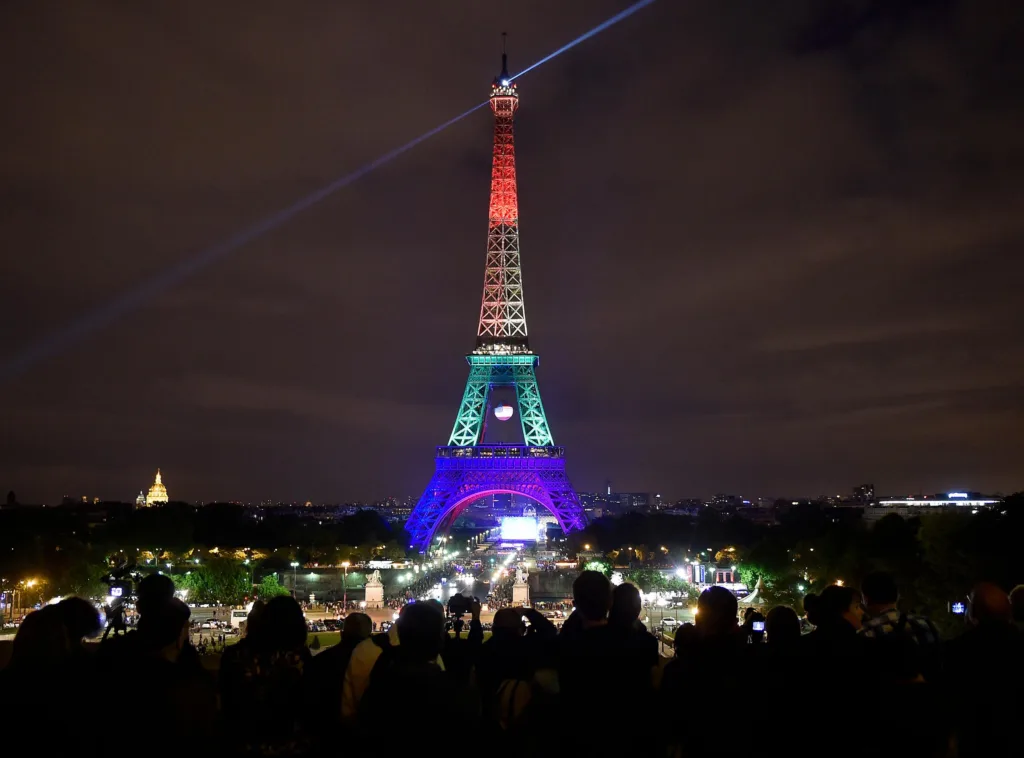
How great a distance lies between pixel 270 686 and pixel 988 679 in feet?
16.3

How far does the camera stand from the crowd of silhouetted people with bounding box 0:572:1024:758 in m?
5.45

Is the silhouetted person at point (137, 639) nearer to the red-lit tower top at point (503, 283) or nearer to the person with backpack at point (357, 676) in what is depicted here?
the person with backpack at point (357, 676)

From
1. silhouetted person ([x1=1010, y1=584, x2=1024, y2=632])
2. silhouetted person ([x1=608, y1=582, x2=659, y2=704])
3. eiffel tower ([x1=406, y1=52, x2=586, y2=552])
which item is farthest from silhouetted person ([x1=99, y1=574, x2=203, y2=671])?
eiffel tower ([x1=406, y1=52, x2=586, y2=552])

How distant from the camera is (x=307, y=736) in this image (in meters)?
6.12

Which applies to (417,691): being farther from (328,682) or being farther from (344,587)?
(344,587)

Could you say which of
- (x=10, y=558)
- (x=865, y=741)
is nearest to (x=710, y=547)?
(x=10, y=558)

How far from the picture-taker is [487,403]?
87.6 m

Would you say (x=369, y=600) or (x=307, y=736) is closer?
(x=307, y=736)

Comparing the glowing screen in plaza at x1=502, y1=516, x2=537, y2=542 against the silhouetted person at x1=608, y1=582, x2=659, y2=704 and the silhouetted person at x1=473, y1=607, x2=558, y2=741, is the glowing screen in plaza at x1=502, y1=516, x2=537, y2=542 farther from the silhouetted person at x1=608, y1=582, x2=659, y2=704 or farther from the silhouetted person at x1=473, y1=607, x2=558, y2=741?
the silhouetted person at x1=608, y1=582, x2=659, y2=704

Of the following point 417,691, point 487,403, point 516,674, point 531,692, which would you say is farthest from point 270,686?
point 487,403

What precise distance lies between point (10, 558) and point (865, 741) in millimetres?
53832

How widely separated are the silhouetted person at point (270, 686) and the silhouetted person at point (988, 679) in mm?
4461

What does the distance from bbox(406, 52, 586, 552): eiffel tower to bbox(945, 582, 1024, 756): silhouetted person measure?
250 ft

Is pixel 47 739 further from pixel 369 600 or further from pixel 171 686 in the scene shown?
pixel 369 600
